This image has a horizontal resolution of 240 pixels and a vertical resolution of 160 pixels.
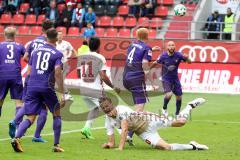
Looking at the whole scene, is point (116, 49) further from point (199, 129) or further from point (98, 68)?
point (98, 68)

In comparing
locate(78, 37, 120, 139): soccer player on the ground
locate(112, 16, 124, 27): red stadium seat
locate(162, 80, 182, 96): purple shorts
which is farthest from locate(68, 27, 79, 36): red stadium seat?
locate(78, 37, 120, 139): soccer player on the ground

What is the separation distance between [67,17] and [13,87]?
20.2m

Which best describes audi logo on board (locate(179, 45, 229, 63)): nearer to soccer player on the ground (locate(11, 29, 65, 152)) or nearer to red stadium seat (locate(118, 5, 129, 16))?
red stadium seat (locate(118, 5, 129, 16))

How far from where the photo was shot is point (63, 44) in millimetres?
21578

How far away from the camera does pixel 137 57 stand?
1623 centimetres

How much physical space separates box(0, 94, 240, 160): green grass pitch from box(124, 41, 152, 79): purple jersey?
150 cm

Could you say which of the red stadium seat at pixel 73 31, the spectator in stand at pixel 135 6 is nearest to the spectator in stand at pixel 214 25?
the spectator in stand at pixel 135 6

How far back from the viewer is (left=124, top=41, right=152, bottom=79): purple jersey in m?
16.2

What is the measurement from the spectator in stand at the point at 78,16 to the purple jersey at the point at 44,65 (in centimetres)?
2166

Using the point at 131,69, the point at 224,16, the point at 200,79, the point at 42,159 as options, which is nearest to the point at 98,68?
the point at 131,69

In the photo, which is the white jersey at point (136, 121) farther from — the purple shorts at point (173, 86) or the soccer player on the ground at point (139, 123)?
the purple shorts at point (173, 86)

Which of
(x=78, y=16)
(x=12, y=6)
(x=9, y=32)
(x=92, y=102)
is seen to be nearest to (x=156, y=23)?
(x=78, y=16)

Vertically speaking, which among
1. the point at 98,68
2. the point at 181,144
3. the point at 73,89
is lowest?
the point at 73,89

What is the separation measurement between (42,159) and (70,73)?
17.1m
